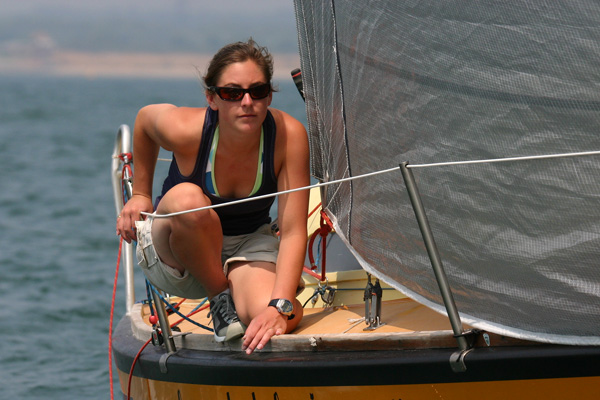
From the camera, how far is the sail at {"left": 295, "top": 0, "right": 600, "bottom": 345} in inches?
109

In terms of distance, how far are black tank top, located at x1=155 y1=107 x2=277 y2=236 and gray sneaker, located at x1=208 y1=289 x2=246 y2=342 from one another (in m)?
0.33

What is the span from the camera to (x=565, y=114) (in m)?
2.77

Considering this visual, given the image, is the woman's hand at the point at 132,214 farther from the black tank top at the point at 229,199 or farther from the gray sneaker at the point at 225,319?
the gray sneaker at the point at 225,319

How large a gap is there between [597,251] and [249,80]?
1464mm

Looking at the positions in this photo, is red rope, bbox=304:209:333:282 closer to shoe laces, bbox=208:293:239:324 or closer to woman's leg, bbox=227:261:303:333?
woman's leg, bbox=227:261:303:333

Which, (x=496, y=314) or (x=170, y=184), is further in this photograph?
(x=170, y=184)

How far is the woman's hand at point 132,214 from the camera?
4.02m

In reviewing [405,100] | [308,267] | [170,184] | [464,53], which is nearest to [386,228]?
[405,100]

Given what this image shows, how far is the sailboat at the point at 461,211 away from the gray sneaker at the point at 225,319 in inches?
2.0

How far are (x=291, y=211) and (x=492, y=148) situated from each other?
1.06m

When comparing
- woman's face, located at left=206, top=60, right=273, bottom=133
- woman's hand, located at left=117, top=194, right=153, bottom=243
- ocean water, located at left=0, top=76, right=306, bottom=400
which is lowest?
ocean water, located at left=0, top=76, right=306, bottom=400

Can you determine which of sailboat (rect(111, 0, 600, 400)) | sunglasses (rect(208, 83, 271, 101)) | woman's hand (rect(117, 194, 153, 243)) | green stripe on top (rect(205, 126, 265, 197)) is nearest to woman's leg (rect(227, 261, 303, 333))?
sailboat (rect(111, 0, 600, 400))

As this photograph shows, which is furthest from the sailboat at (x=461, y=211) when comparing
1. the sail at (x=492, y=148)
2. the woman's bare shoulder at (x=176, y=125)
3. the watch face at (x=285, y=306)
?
the woman's bare shoulder at (x=176, y=125)

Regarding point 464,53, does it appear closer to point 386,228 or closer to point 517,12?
point 517,12
